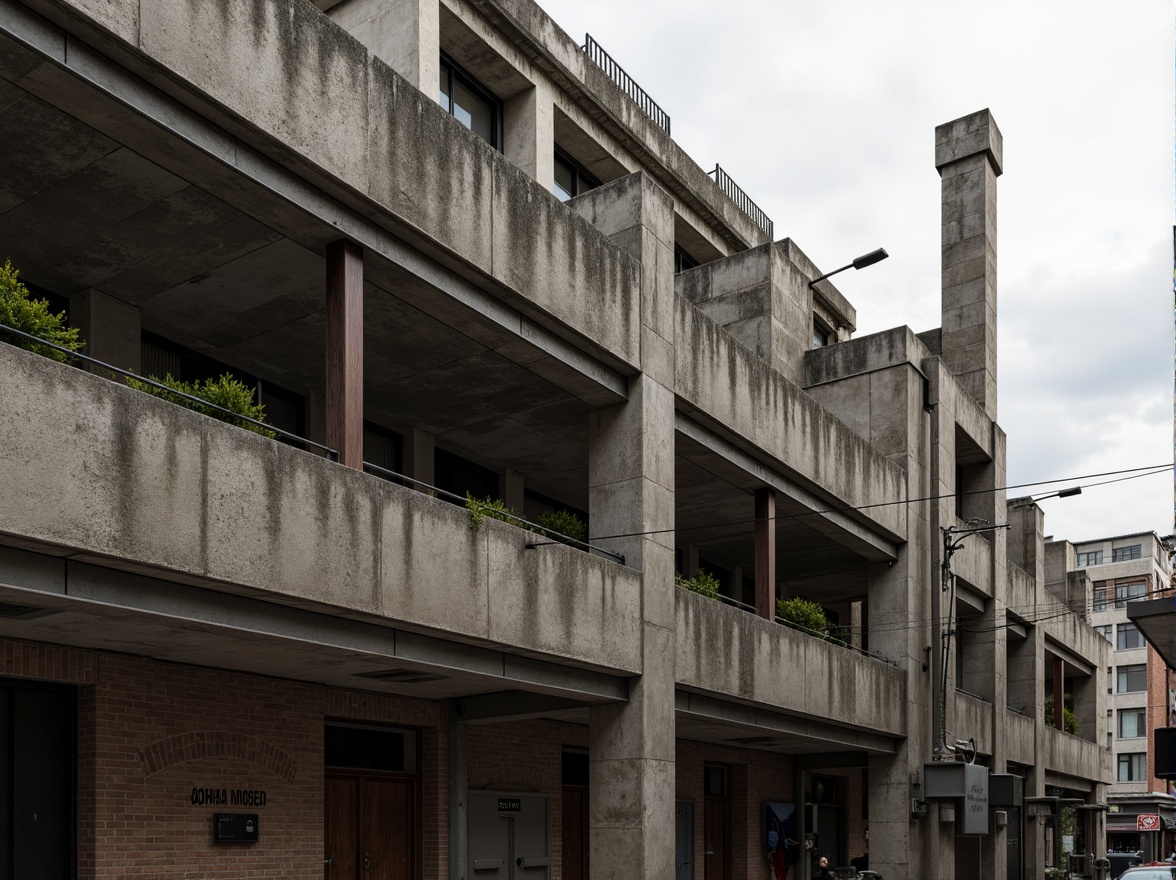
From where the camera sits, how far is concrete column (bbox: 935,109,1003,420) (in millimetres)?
32969

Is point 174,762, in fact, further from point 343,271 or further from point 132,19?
point 132,19

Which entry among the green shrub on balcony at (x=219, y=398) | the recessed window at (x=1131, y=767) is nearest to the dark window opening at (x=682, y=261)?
the green shrub on balcony at (x=219, y=398)

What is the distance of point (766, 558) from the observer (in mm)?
21188

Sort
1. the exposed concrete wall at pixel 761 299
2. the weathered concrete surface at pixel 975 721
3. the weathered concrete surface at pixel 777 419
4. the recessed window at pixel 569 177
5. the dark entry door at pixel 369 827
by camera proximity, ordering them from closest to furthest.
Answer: the dark entry door at pixel 369 827
the weathered concrete surface at pixel 777 419
the recessed window at pixel 569 177
the exposed concrete wall at pixel 761 299
the weathered concrete surface at pixel 975 721

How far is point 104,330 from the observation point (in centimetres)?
1442

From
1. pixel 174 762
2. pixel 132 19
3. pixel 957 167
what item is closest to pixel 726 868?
pixel 174 762

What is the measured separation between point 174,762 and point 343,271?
5696 mm

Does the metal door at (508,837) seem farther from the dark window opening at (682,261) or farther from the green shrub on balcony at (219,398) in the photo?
the dark window opening at (682,261)

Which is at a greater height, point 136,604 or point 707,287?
point 707,287

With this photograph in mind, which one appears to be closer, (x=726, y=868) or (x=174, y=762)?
(x=174, y=762)

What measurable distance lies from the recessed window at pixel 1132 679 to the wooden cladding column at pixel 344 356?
77.4 metres

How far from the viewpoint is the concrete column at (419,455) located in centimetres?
1905

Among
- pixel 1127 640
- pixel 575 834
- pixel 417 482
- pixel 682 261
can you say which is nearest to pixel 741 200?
pixel 682 261

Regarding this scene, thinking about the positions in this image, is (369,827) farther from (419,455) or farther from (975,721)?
(975,721)
